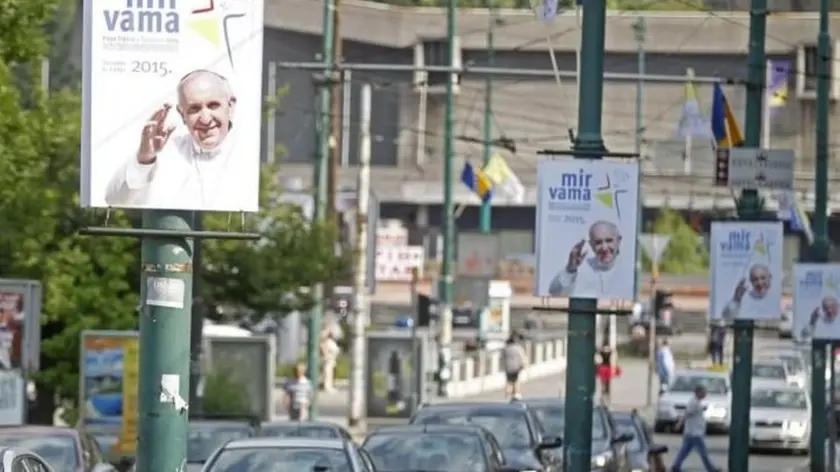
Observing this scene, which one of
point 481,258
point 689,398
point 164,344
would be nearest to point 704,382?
point 689,398

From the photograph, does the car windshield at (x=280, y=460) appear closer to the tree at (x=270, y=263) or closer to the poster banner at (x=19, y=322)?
the poster banner at (x=19, y=322)

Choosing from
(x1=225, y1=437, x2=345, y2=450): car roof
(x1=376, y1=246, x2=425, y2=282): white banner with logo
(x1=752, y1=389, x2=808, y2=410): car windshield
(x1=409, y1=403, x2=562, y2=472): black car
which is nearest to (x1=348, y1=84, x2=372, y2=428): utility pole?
(x1=376, y1=246, x2=425, y2=282): white banner with logo

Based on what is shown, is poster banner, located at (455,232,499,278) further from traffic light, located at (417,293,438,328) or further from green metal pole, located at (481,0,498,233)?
traffic light, located at (417,293,438,328)

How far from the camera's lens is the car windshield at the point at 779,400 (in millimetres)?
44688

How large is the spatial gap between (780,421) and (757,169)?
1663cm

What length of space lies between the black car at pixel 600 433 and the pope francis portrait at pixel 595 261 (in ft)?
22.7

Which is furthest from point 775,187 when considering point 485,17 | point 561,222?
point 485,17

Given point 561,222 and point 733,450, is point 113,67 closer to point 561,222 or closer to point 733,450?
point 561,222

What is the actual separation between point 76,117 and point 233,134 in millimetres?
19261

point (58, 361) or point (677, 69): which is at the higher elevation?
point (677, 69)

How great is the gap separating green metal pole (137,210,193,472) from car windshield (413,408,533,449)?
9.47 m

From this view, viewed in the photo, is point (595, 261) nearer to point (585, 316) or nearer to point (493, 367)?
point (585, 316)

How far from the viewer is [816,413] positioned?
116 feet

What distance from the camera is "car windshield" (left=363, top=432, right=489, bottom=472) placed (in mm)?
21359
